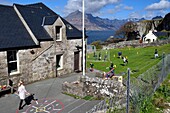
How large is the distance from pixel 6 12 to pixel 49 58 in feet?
22.5

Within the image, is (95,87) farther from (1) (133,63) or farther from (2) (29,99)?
(1) (133,63)

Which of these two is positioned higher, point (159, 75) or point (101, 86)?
point (159, 75)

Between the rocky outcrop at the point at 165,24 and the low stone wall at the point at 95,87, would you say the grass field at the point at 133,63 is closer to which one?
the low stone wall at the point at 95,87

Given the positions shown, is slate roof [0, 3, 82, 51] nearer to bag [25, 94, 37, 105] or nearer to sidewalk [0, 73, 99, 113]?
sidewalk [0, 73, 99, 113]

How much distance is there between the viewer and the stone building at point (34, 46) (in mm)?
17594

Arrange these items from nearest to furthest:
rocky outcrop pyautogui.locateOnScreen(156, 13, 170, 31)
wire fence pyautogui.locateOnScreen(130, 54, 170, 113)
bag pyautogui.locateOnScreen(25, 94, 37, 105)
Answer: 1. wire fence pyautogui.locateOnScreen(130, 54, 170, 113)
2. bag pyautogui.locateOnScreen(25, 94, 37, 105)
3. rocky outcrop pyautogui.locateOnScreen(156, 13, 170, 31)

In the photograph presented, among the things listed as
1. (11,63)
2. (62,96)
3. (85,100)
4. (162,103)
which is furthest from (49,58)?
(162,103)

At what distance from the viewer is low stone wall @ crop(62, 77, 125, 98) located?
44.4 ft

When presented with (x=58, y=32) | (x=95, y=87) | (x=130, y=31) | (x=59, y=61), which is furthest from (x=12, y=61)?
(x=130, y=31)

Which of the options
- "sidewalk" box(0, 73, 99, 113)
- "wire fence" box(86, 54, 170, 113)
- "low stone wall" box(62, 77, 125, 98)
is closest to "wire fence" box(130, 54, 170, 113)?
"wire fence" box(86, 54, 170, 113)

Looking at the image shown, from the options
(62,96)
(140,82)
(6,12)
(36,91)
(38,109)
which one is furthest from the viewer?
(6,12)

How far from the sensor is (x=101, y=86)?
46.4ft

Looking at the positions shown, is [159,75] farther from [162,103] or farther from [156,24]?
[156,24]

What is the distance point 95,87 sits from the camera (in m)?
14.5
